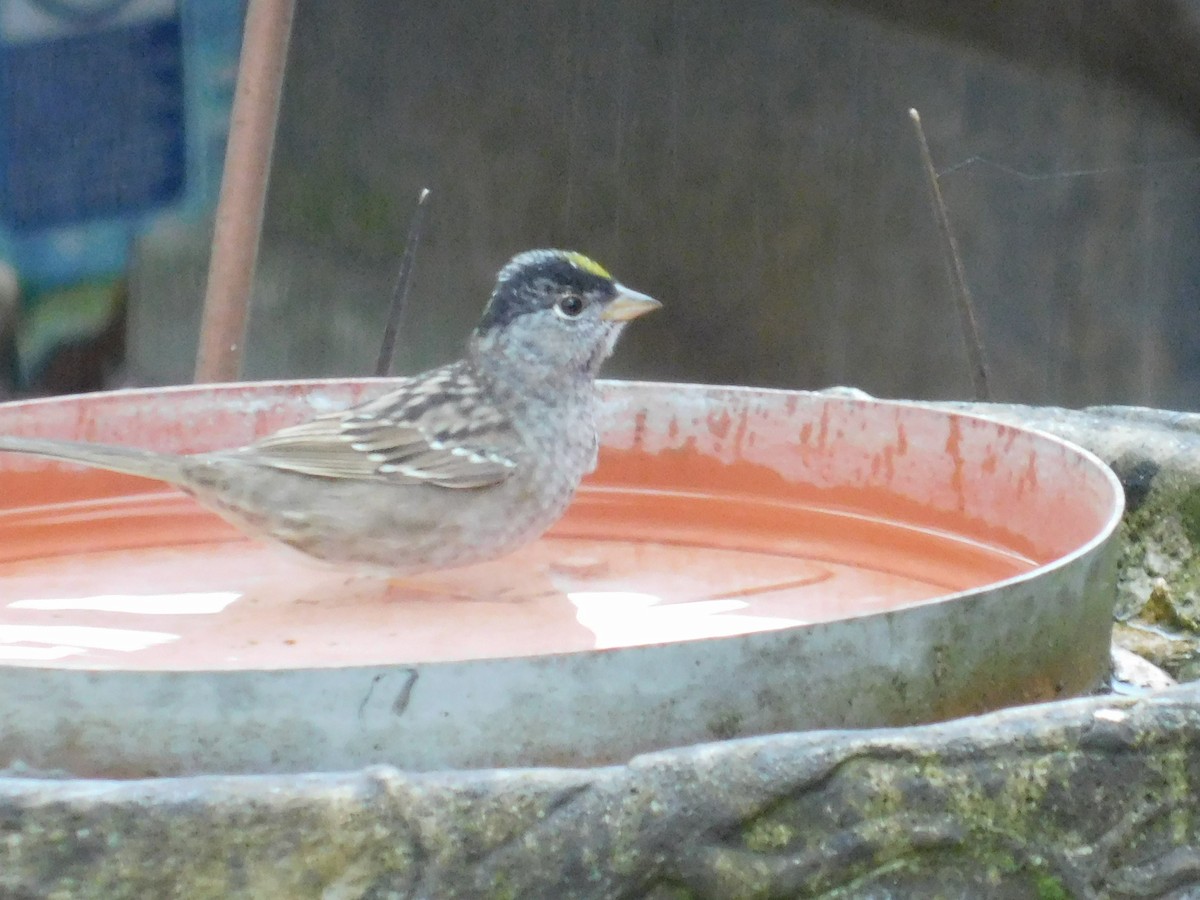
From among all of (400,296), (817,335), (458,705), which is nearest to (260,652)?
(458,705)

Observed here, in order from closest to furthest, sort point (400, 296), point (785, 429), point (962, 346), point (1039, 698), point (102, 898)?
point (102, 898) < point (1039, 698) < point (785, 429) < point (400, 296) < point (962, 346)

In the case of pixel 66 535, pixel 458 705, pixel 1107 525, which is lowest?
pixel 66 535

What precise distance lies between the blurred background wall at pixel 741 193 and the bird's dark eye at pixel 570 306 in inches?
147

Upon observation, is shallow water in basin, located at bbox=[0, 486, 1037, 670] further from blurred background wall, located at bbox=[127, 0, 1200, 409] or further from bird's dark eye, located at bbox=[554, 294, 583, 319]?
blurred background wall, located at bbox=[127, 0, 1200, 409]

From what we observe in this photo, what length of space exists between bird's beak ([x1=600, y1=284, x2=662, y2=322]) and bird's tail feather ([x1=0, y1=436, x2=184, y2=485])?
0.77 metres

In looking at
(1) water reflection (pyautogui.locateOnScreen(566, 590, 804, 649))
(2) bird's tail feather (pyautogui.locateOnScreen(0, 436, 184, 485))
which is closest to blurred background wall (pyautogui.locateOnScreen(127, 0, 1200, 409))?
(2) bird's tail feather (pyautogui.locateOnScreen(0, 436, 184, 485))

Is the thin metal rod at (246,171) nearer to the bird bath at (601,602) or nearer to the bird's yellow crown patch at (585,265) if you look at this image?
the bird bath at (601,602)

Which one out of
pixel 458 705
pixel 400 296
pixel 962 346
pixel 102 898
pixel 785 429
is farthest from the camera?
pixel 962 346

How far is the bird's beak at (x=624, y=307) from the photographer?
2.89 metres

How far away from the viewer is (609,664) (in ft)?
5.34

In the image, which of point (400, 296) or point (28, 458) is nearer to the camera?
point (28, 458)

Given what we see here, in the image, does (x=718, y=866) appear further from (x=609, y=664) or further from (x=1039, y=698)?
(x=1039, y=698)

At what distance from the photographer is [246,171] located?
3.61 meters

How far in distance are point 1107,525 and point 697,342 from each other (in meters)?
4.97
